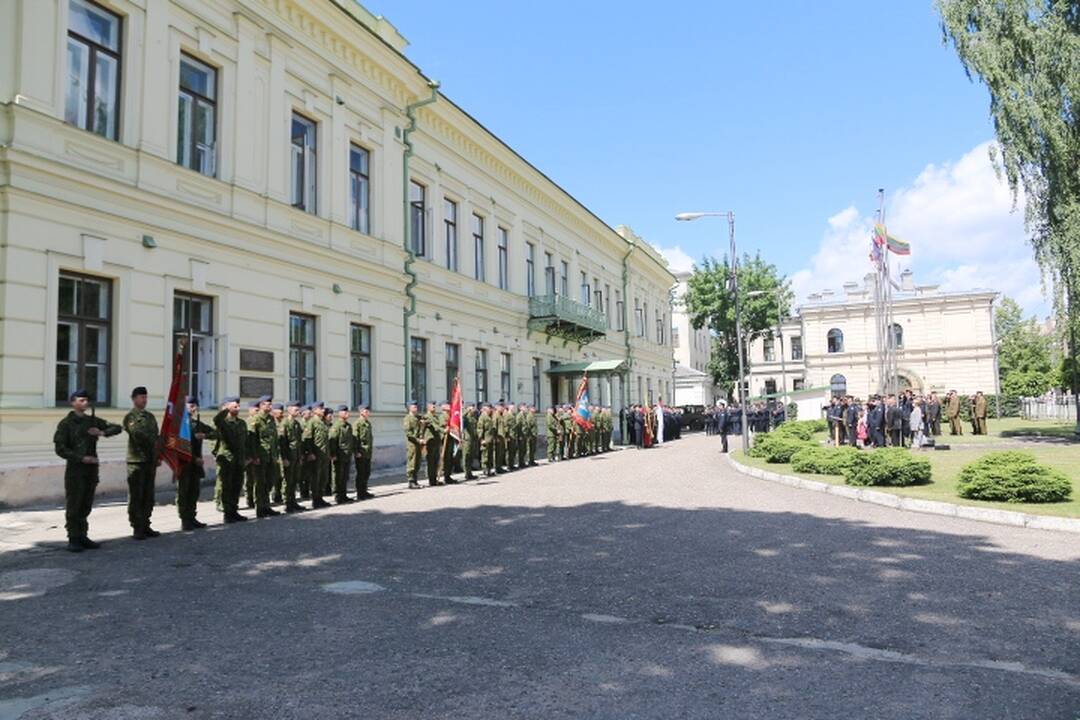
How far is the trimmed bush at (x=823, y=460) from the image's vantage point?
50.3 ft

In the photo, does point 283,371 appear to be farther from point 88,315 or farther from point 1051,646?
point 1051,646

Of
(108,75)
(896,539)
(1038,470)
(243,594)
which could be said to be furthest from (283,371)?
(1038,470)

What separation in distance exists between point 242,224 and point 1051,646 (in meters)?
15.1

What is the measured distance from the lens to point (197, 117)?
50.1 ft

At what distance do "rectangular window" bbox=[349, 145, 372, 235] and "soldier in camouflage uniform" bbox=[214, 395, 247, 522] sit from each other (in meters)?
9.75

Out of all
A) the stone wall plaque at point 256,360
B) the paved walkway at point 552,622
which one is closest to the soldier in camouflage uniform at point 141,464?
the paved walkway at point 552,622

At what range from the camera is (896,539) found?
8.53m

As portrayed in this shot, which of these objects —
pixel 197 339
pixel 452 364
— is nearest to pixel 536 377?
pixel 452 364

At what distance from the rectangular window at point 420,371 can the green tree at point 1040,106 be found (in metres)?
17.7

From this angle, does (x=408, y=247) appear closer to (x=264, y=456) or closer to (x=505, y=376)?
(x=505, y=376)

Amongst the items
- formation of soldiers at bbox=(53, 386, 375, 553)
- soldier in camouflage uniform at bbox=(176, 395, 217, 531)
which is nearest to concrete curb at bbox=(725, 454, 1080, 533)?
formation of soldiers at bbox=(53, 386, 375, 553)

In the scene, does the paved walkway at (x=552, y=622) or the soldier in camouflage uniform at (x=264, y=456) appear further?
the soldier in camouflage uniform at (x=264, y=456)

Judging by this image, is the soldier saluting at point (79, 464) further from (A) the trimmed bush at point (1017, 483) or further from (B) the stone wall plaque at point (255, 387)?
(A) the trimmed bush at point (1017, 483)

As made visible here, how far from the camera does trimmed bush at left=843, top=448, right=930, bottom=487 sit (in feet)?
43.3
